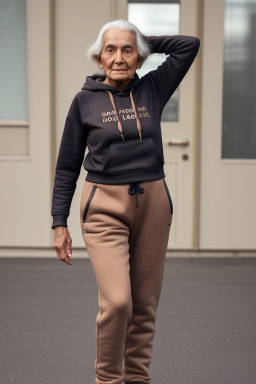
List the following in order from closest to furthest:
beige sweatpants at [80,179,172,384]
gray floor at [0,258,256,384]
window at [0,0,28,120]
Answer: beige sweatpants at [80,179,172,384] < gray floor at [0,258,256,384] < window at [0,0,28,120]

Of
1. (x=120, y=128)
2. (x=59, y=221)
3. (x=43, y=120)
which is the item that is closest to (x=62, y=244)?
(x=59, y=221)

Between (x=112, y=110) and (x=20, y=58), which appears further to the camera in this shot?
(x=20, y=58)

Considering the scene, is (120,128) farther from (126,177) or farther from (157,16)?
(157,16)

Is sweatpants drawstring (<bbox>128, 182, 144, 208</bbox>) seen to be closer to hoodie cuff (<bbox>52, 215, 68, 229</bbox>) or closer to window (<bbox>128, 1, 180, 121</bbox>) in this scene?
hoodie cuff (<bbox>52, 215, 68, 229</bbox>)

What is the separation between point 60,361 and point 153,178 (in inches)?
59.0

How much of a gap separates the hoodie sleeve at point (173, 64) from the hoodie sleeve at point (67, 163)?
0.39 m

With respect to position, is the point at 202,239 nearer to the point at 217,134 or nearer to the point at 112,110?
the point at 217,134

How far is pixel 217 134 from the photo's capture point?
6922mm

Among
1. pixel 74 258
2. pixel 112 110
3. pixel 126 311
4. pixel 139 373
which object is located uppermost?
pixel 112 110

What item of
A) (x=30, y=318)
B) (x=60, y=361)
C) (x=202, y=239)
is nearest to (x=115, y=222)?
(x=60, y=361)

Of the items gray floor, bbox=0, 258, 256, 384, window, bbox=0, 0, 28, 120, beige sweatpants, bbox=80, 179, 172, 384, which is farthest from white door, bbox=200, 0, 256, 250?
beige sweatpants, bbox=80, 179, 172, 384

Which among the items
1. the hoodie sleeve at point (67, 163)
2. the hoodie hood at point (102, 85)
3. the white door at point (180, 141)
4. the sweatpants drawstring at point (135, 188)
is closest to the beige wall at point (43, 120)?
the white door at point (180, 141)

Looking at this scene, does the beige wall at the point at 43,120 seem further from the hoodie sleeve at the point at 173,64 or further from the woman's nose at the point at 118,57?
the woman's nose at the point at 118,57

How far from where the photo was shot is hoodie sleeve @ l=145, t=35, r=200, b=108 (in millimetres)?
3148
